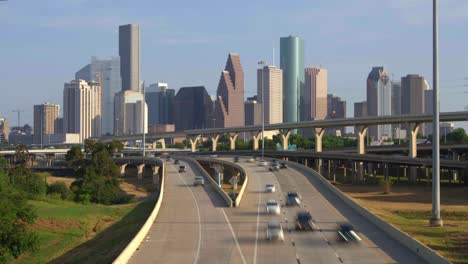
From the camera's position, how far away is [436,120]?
47.1m

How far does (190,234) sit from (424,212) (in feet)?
116

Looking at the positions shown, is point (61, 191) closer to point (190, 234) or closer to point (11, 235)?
point (11, 235)

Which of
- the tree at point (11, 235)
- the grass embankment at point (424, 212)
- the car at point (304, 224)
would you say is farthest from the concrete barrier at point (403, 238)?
the tree at point (11, 235)

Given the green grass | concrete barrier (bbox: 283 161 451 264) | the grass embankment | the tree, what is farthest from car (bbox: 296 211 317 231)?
the tree

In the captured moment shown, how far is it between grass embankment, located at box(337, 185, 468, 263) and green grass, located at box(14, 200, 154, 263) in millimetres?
17565

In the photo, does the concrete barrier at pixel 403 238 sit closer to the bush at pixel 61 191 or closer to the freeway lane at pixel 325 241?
the freeway lane at pixel 325 241

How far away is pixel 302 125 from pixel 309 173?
8344 cm

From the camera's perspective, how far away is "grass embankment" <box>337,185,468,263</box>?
128ft

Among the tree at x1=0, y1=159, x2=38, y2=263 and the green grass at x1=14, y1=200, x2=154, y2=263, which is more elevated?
the tree at x1=0, y1=159, x2=38, y2=263

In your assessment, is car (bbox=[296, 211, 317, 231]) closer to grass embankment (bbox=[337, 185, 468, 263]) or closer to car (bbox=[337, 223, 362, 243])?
car (bbox=[337, 223, 362, 243])

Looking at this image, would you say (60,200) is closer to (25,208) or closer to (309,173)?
(309,173)

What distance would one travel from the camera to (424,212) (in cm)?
7100

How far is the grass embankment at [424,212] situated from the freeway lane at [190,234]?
10978 mm

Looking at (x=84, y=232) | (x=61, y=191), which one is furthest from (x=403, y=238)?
(x=61, y=191)
